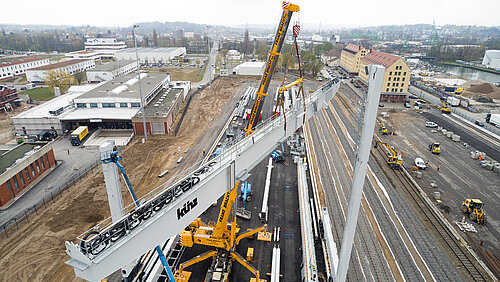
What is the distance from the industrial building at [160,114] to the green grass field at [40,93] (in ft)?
88.6

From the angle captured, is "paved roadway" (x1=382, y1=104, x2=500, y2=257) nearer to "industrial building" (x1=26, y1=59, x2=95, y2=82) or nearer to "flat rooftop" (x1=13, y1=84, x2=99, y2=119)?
"flat rooftop" (x1=13, y1=84, x2=99, y2=119)

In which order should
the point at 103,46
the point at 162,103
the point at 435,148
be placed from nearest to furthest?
the point at 435,148 → the point at 162,103 → the point at 103,46

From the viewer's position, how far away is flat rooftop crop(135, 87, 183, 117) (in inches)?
1622

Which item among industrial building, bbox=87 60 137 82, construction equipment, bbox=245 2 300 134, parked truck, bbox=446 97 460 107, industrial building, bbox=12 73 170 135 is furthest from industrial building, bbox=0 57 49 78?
parked truck, bbox=446 97 460 107

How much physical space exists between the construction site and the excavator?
0.32 feet

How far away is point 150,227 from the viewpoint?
31.7 ft

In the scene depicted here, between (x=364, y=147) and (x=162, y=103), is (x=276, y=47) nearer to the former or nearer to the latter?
(x=364, y=147)

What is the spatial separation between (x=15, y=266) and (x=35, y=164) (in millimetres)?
13571

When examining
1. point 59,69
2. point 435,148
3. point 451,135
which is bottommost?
point 435,148

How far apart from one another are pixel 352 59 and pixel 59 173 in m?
80.3

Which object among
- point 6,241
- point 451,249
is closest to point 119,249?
point 6,241

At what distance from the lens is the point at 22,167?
86.5 feet

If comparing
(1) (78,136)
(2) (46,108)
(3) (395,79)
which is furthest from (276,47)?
(3) (395,79)

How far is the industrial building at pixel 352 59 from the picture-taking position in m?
79.2
